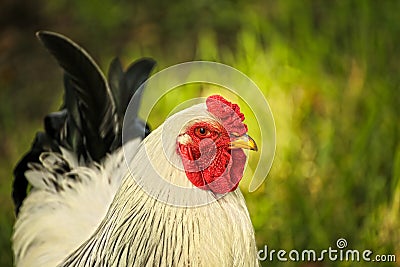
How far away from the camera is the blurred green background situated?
2938 mm

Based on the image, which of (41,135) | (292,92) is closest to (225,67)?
(292,92)

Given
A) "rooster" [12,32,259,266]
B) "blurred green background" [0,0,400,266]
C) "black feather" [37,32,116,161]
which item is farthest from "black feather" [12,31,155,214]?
"blurred green background" [0,0,400,266]

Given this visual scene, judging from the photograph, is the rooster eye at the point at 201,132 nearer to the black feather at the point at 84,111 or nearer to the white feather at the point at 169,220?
the white feather at the point at 169,220

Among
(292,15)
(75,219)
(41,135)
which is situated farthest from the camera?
(292,15)

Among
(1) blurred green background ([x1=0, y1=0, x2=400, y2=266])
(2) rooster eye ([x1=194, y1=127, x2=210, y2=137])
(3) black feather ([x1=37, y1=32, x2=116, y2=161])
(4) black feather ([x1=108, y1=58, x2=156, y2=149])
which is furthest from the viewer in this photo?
(1) blurred green background ([x1=0, y1=0, x2=400, y2=266])

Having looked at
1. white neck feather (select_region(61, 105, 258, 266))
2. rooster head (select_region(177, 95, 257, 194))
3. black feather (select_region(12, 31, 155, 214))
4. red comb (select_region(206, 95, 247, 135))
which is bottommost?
white neck feather (select_region(61, 105, 258, 266))

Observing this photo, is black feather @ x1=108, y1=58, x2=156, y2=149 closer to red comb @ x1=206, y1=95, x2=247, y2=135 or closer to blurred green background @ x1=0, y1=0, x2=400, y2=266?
red comb @ x1=206, y1=95, x2=247, y2=135

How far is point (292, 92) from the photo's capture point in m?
3.47

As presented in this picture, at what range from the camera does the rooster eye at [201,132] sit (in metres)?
1.71

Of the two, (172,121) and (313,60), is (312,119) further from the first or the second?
(172,121)

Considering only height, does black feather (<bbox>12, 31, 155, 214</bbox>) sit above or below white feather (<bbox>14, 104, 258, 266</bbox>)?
above

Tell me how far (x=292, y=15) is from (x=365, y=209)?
1318 millimetres

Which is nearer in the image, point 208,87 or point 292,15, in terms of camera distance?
point 208,87

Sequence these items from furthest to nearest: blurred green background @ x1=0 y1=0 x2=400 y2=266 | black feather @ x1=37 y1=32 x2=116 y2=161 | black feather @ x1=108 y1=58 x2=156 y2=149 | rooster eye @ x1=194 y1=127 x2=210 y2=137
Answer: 1. blurred green background @ x1=0 y1=0 x2=400 y2=266
2. black feather @ x1=108 y1=58 x2=156 y2=149
3. black feather @ x1=37 y1=32 x2=116 y2=161
4. rooster eye @ x1=194 y1=127 x2=210 y2=137
